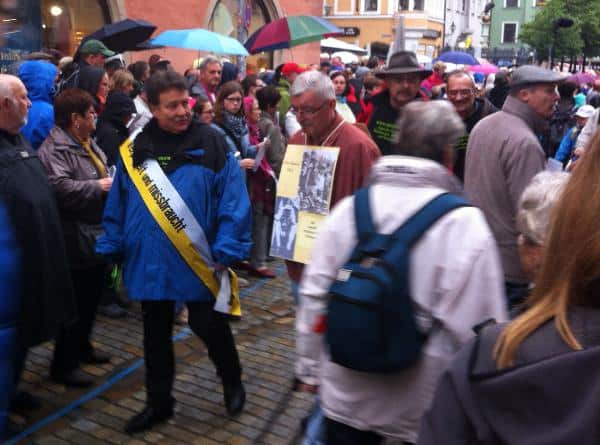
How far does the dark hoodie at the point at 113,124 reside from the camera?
18.6 feet

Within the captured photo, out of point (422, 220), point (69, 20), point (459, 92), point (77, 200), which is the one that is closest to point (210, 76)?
point (459, 92)

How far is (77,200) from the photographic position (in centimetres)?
431

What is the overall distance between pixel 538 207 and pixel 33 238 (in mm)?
2491

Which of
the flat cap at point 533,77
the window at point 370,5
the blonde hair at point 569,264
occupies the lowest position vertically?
the blonde hair at point 569,264

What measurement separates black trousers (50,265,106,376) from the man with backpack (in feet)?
8.05

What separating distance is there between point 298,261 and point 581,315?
2.53m

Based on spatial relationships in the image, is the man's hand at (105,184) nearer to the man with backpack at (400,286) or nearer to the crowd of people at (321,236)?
the crowd of people at (321,236)

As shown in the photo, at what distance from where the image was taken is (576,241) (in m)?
1.28

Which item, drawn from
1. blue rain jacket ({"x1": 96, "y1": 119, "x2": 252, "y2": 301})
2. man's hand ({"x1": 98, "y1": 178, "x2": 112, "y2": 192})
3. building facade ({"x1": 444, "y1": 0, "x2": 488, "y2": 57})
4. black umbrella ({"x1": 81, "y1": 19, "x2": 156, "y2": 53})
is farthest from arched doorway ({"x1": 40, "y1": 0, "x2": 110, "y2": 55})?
building facade ({"x1": 444, "y1": 0, "x2": 488, "y2": 57})

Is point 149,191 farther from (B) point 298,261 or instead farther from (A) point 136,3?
(A) point 136,3

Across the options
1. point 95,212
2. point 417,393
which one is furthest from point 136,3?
point 417,393

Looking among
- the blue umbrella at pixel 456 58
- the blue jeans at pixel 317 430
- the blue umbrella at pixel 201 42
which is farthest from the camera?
the blue umbrella at pixel 456 58

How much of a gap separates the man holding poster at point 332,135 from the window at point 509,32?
75.1m

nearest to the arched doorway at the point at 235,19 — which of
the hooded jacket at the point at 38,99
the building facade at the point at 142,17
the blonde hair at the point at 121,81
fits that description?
the building facade at the point at 142,17
